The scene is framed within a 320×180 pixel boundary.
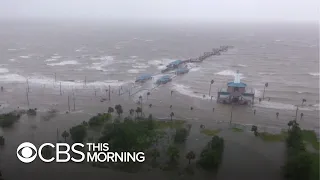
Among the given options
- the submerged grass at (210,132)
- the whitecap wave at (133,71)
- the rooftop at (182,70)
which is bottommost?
the submerged grass at (210,132)

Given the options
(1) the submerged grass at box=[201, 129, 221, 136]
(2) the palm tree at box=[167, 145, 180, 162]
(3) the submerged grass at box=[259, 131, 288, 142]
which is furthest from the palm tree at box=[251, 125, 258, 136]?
(2) the palm tree at box=[167, 145, 180, 162]

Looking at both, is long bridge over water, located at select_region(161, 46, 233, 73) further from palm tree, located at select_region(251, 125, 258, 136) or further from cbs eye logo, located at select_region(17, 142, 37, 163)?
cbs eye logo, located at select_region(17, 142, 37, 163)

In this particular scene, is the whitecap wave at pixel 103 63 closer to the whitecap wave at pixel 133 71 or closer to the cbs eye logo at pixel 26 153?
the whitecap wave at pixel 133 71

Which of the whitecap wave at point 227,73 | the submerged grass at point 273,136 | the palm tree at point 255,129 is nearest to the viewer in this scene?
the submerged grass at point 273,136

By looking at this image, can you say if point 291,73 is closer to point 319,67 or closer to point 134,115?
point 319,67

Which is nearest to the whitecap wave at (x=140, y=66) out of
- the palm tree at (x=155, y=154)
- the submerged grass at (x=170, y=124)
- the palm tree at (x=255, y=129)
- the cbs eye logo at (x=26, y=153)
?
the submerged grass at (x=170, y=124)

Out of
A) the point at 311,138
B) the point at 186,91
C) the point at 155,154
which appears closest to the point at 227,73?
the point at 186,91

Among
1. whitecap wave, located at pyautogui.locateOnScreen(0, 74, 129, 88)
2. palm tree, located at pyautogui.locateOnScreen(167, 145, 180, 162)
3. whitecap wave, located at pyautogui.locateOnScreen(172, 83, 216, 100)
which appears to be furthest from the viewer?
whitecap wave, located at pyautogui.locateOnScreen(0, 74, 129, 88)

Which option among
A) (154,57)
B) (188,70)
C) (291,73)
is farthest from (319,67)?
(154,57)

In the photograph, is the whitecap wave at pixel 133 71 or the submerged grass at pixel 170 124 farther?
the whitecap wave at pixel 133 71
